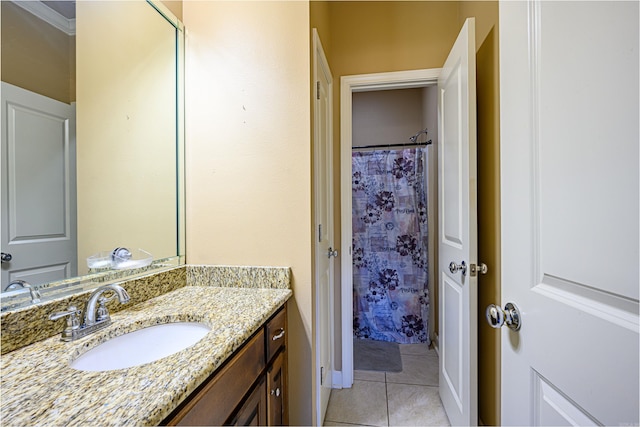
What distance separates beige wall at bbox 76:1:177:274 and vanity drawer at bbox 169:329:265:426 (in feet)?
2.08

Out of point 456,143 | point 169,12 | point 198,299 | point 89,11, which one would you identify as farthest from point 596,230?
point 169,12

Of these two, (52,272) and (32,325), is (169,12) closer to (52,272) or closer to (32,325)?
(52,272)

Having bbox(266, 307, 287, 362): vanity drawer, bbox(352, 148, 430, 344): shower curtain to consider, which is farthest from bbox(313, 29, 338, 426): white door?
bbox(352, 148, 430, 344): shower curtain

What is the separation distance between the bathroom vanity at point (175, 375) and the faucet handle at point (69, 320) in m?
0.03

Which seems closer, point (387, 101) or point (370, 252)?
point (370, 252)

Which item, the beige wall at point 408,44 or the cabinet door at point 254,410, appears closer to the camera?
the cabinet door at point 254,410

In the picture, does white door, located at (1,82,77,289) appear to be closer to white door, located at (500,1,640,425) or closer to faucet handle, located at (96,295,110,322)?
faucet handle, located at (96,295,110,322)

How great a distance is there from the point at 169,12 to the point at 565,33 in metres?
1.50

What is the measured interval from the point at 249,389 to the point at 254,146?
965mm

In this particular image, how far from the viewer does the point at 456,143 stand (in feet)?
4.44

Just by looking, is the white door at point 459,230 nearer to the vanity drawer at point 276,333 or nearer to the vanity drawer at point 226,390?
the vanity drawer at point 276,333

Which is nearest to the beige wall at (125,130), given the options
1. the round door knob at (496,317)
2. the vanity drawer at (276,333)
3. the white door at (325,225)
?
the vanity drawer at (276,333)

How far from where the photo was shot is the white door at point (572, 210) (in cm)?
39

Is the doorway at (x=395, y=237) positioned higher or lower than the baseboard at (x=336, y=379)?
higher
